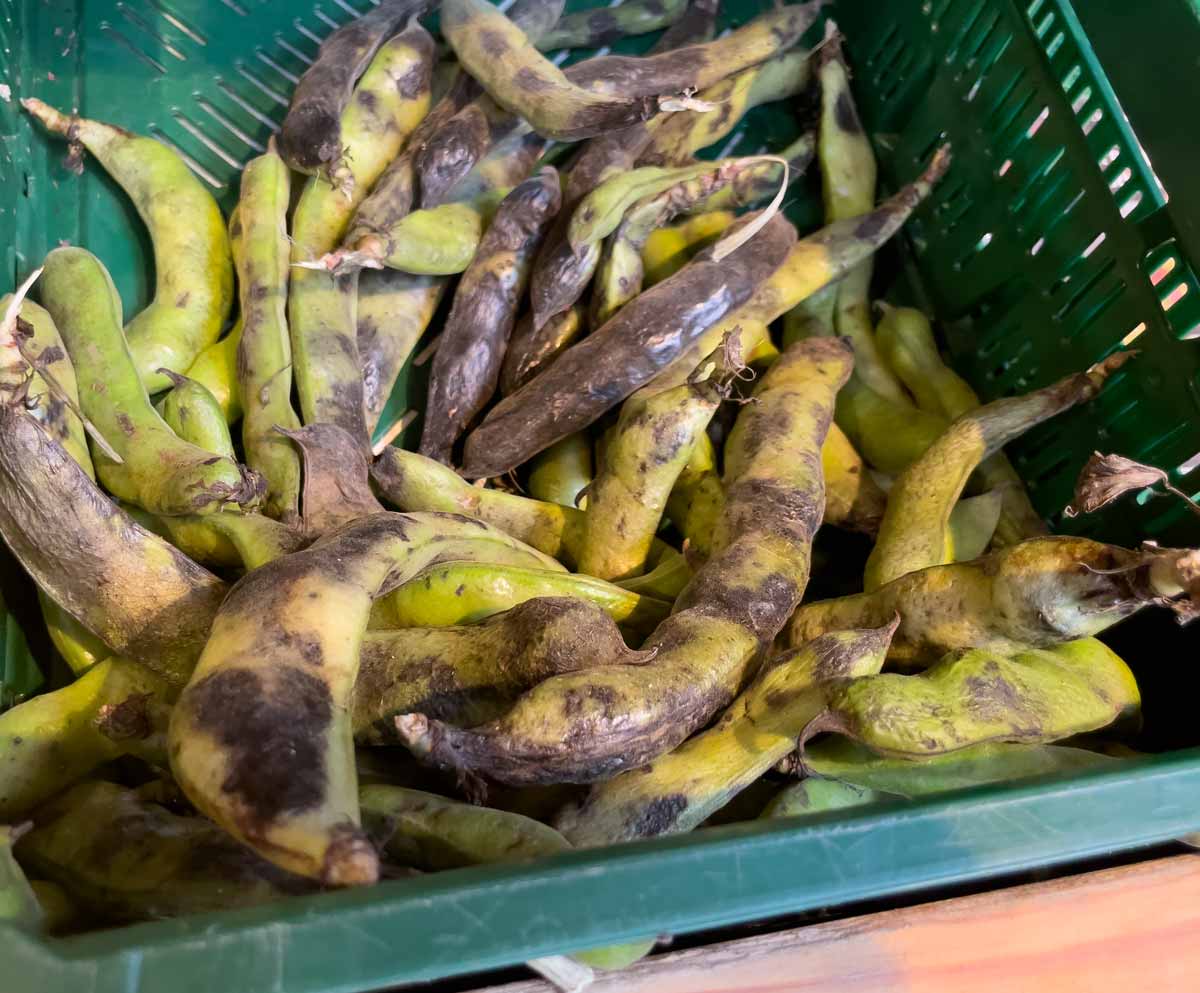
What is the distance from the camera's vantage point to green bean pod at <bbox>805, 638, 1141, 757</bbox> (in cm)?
103

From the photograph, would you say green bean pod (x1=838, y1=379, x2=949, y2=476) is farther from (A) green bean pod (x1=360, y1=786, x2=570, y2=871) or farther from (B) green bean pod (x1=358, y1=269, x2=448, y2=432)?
(A) green bean pod (x1=360, y1=786, x2=570, y2=871)

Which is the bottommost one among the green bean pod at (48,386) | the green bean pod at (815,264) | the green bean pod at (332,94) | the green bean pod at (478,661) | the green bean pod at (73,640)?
the green bean pod at (73,640)

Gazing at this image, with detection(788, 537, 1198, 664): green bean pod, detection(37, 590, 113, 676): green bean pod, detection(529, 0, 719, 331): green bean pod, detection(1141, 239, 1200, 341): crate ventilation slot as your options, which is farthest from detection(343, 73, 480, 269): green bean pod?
detection(1141, 239, 1200, 341): crate ventilation slot

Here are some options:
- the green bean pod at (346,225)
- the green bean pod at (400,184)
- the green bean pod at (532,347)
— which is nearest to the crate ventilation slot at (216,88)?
the green bean pod at (346,225)

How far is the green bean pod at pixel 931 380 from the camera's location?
1694mm

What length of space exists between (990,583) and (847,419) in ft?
2.42

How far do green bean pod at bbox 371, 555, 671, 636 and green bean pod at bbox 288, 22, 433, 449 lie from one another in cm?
39

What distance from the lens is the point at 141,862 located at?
41.9 inches

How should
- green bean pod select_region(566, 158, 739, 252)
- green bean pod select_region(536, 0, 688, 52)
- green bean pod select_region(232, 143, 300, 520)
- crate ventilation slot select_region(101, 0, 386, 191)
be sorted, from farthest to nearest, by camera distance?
green bean pod select_region(536, 0, 688, 52), crate ventilation slot select_region(101, 0, 386, 191), green bean pod select_region(566, 158, 739, 252), green bean pod select_region(232, 143, 300, 520)

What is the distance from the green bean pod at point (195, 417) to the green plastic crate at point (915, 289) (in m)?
0.42

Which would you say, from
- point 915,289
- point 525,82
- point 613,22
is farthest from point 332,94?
point 915,289

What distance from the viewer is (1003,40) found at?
6.03 feet

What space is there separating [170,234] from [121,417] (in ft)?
1.64

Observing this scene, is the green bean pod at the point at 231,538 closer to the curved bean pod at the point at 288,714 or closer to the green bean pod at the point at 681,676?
the curved bean pod at the point at 288,714
